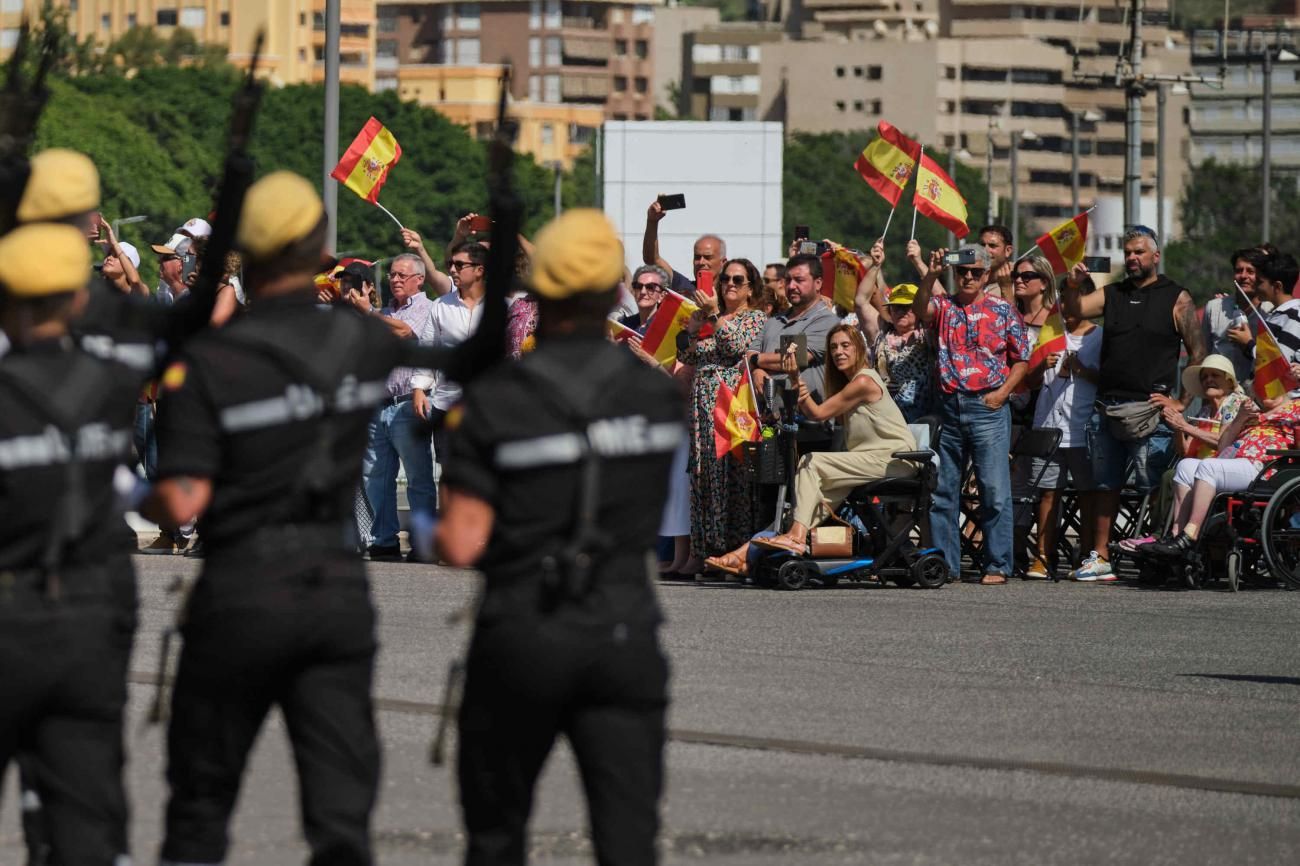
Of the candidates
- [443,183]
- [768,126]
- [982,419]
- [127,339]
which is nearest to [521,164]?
[443,183]

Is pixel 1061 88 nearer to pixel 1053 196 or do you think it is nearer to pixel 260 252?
pixel 1053 196

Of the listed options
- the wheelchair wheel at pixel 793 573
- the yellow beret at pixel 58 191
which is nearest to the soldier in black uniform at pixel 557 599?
the yellow beret at pixel 58 191

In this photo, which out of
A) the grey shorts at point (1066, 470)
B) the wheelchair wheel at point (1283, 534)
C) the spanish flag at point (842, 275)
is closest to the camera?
the wheelchair wheel at point (1283, 534)

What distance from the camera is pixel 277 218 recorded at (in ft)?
21.7

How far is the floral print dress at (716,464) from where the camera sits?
16578mm

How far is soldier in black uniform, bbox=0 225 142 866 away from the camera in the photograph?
6312 millimetres

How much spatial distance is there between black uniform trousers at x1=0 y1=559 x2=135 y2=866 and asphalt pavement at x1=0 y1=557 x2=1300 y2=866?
807mm

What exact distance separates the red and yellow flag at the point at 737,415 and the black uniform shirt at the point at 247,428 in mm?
10007

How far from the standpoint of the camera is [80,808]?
20.9 ft

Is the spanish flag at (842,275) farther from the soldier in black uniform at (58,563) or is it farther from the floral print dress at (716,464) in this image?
the soldier in black uniform at (58,563)

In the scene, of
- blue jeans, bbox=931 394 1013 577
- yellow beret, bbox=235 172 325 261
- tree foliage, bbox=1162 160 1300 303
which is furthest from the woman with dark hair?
tree foliage, bbox=1162 160 1300 303

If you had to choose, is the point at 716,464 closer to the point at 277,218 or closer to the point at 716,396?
the point at 716,396

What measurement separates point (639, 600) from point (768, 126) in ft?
91.6

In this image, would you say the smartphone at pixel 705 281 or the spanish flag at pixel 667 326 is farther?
the smartphone at pixel 705 281
